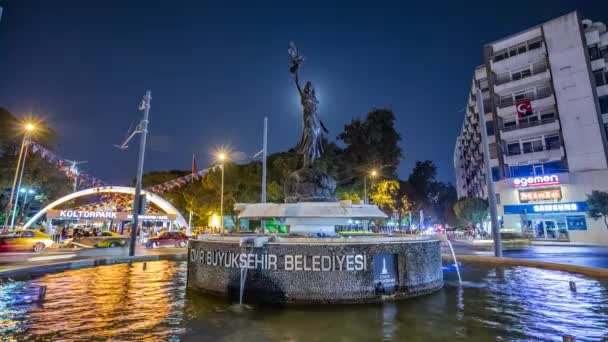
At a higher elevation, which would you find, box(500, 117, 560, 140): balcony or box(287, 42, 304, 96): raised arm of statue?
box(500, 117, 560, 140): balcony

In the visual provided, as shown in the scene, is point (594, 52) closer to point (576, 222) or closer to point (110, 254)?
point (576, 222)

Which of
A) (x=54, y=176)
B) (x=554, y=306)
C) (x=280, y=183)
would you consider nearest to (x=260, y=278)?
(x=554, y=306)

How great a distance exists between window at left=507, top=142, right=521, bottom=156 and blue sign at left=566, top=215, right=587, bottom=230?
818 cm

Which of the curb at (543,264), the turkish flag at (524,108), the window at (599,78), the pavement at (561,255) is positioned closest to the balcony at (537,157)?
the turkish flag at (524,108)

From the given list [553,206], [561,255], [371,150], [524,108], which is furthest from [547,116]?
[561,255]

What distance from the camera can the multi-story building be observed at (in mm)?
31281

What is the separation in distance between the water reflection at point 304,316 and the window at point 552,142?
30.9 meters

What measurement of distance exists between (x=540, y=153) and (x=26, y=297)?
41400mm

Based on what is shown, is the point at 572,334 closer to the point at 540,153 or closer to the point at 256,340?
the point at 256,340

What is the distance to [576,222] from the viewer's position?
31.9 m

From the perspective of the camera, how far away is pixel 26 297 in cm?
759

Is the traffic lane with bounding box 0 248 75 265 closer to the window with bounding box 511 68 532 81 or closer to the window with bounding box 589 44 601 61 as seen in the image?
the window with bounding box 511 68 532 81

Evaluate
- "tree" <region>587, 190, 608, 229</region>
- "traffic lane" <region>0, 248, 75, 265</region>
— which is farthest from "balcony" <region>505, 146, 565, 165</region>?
"traffic lane" <region>0, 248, 75, 265</region>

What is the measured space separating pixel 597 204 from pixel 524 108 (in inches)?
487
